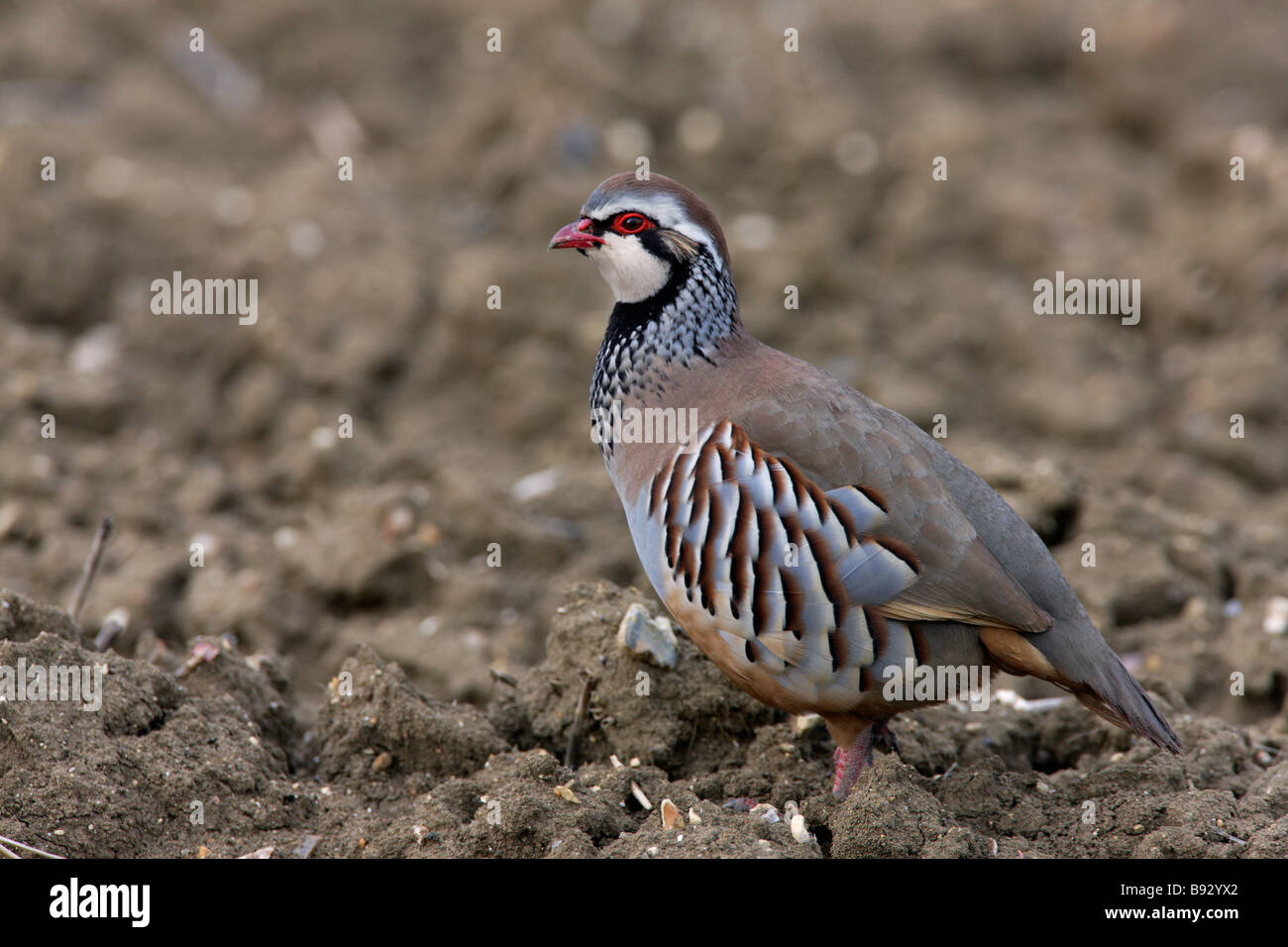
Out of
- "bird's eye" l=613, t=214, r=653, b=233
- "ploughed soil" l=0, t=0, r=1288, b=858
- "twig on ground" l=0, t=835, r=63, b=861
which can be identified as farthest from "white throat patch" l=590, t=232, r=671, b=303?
"twig on ground" l=0, t=835, r=63, b=861

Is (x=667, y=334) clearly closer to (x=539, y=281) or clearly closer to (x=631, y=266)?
(x=631, y=266)

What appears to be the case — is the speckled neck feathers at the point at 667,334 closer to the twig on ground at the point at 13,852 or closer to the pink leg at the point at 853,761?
the pink leg at the point at 853,761

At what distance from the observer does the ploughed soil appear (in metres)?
4.44

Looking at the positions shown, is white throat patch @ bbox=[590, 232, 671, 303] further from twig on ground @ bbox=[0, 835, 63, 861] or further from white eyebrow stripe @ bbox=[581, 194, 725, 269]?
twig on ground @ bbox=[0, 835, 63, 861]

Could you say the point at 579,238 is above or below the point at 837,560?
above

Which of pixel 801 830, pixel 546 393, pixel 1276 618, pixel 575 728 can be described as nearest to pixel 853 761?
pixel 801 830

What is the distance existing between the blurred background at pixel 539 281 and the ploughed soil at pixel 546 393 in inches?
1.2

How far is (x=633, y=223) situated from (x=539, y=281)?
362cm

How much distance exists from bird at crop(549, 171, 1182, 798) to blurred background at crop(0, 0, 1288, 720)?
1.51 meters

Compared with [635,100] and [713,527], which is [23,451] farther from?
[635,100]

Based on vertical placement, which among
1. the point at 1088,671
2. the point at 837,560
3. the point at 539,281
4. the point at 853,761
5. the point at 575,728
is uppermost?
the point at 539,281

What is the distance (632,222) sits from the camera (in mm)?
5062

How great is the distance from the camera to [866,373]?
8219mm
